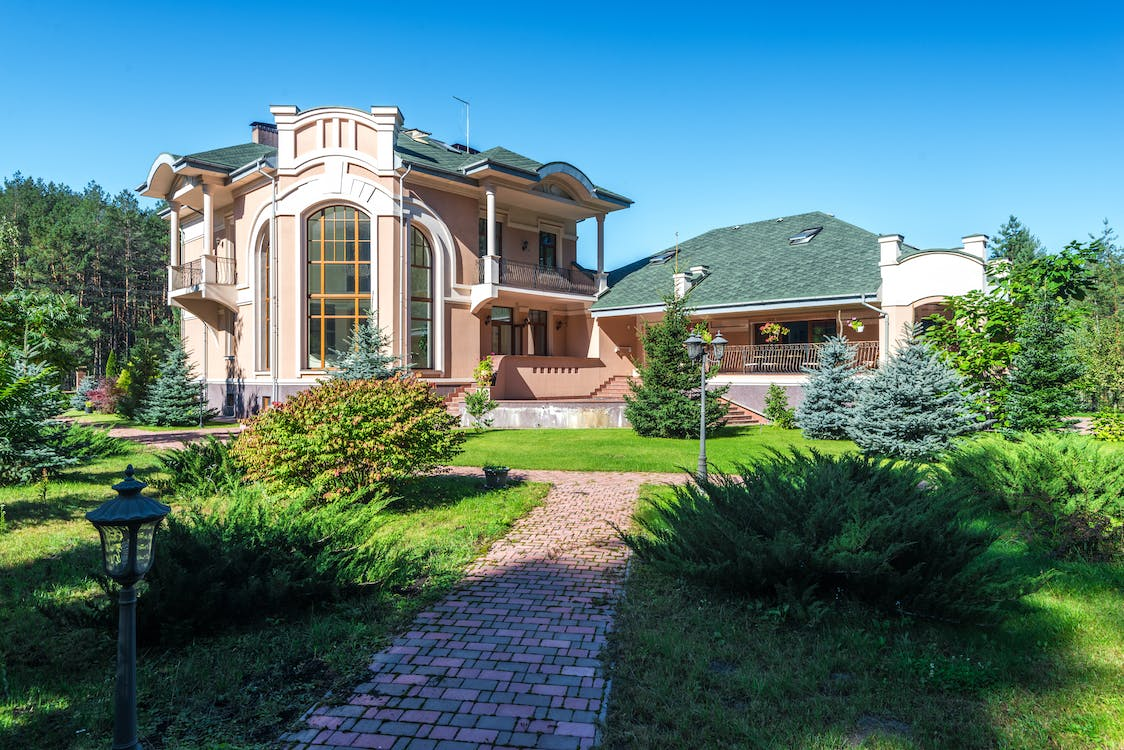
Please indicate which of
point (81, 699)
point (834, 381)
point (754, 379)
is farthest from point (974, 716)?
point (754, 379)

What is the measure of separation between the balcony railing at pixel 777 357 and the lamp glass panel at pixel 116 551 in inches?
767

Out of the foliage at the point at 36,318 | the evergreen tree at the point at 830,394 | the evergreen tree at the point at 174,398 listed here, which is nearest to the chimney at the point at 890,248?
the evergreen tree at the point at 830,394

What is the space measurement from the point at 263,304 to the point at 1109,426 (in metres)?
22.9

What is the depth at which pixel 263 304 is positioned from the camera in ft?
72.7

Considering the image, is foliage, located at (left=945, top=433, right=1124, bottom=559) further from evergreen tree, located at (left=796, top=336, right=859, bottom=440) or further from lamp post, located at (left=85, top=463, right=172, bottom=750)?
evergreen tree, located at (left=796, top=336, right=859, bottom=440)

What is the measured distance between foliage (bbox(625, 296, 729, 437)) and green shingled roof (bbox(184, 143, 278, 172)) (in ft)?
46.1

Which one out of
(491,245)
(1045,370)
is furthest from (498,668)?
(491,245)

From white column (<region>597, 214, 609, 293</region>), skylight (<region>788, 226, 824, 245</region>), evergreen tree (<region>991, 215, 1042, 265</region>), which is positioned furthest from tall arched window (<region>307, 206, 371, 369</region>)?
evergreen tree (<region>991, 215, 1042, 265</region>)

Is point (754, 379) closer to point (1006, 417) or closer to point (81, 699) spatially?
point (1006, 417)

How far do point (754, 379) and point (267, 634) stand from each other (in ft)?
61.6

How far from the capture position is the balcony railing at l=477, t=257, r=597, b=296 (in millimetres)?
23630

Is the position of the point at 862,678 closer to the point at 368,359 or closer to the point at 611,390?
the point at 368,359

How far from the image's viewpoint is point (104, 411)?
27.5 metres

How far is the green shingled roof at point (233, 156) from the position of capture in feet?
71.8
